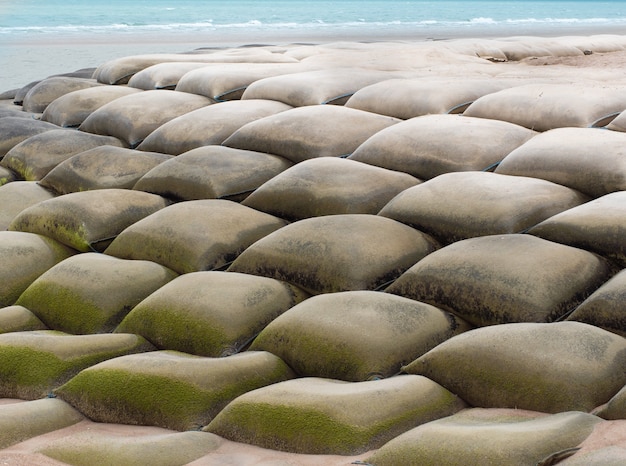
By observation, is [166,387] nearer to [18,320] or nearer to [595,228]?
[18,320]

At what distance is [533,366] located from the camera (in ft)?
6.59

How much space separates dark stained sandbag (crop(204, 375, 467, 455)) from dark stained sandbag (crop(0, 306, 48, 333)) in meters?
1.10

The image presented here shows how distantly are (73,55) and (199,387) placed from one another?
10670 millimetres

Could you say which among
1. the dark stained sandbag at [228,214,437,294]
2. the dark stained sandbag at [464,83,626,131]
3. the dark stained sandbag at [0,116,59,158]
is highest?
the dark stained sandbag at [464,83,626,131]

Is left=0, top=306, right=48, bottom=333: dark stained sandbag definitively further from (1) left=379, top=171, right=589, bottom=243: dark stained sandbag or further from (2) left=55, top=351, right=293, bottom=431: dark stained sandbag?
(1) left=379, top=171, right=589, bottom=243: dark stained sandbag

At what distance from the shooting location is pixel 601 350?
2.06 metres

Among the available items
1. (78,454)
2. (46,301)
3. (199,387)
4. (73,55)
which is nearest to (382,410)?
(199,387)

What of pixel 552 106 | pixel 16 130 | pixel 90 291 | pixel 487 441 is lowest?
pixel 90 291

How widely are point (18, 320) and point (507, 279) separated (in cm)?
172

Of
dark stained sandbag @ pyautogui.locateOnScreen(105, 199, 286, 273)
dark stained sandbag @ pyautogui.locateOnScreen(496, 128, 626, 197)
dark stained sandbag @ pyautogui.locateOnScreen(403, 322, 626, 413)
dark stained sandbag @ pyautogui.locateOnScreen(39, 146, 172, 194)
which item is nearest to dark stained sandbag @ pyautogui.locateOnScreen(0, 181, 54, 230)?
dark stained sandbag @ pyautogui.locateOnScreen(39, 146, 172, 194)

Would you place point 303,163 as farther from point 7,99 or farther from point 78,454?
point 7,99

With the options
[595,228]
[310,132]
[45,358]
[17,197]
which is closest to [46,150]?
[17,197]

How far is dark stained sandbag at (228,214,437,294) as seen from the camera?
2744 millimetres

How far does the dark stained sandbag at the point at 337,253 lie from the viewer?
2.74 m
